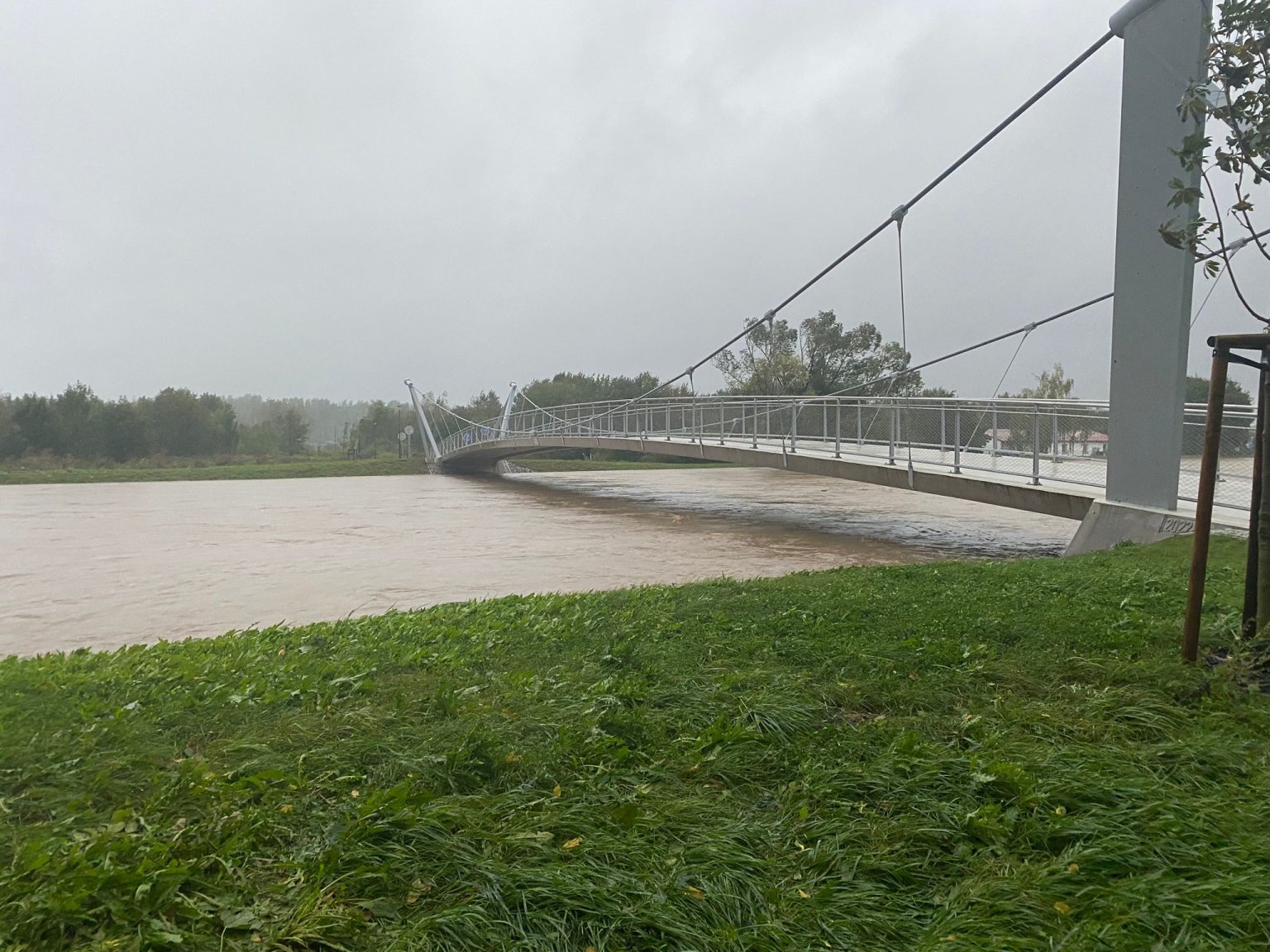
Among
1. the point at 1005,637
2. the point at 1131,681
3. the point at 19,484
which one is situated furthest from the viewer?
the point at 19,484

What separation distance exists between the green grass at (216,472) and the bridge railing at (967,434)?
22.6m

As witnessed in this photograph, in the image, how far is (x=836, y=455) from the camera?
14.6m

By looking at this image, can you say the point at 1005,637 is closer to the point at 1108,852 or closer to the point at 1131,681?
the point at 1131,681

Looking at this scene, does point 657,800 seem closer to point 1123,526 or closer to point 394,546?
point 1123,526

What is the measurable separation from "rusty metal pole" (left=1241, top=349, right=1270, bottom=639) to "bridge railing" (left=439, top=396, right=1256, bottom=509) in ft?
13.9

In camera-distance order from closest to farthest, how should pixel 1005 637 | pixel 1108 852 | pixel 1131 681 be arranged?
pixel 1108 852, pixel 1131 681, pixel 1005 637

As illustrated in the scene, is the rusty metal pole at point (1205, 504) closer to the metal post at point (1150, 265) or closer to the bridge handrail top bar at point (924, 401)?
the bridge handrail top bar at point (924, 401)

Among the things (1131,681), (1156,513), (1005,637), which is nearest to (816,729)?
(1131,681)

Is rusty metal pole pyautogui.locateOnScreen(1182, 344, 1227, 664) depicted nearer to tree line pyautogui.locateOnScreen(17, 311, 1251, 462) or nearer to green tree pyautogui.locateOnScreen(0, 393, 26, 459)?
tree line pyautogui.locateOnScreen(17, 311, 1251, 462)

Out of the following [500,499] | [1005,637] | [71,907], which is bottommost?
[500,499]

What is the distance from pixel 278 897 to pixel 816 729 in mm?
1628

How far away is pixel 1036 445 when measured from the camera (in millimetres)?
10695

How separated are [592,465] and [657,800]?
3982 centimetres

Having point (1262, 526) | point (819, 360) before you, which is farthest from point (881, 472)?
point (819, 360)
